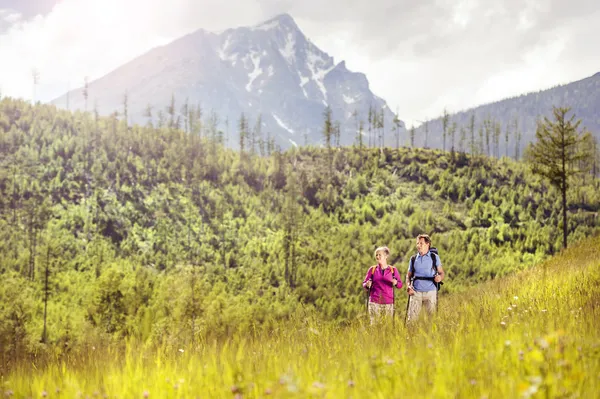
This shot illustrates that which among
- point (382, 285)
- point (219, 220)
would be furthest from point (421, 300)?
point (219, 220)

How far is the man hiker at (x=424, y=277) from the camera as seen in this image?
7.46 metres

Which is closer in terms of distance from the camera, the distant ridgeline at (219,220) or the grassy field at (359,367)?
the grassy field at (359,367)

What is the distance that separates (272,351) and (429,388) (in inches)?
60.0

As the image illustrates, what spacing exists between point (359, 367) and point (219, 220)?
343ft

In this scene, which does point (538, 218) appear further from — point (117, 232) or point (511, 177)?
point (117, 232)

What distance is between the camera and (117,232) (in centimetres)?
9700

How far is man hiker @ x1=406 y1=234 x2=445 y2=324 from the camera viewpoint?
24.5ft

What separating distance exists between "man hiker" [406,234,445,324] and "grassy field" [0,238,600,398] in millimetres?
3036

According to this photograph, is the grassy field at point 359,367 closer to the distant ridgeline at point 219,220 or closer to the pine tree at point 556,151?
the pine tree at point 556,151

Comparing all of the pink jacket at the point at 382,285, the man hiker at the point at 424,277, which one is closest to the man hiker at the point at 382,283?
the pink jacket at the point at 382,285

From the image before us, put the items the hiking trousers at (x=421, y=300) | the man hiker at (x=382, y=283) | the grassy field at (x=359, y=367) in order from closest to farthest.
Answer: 1. the grassy field at (x=359, y=367)
2. the hiking trousers at (x=421, y=300)
3. the man hiker at (x=382, y=283)

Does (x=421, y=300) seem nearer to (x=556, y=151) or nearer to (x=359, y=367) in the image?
(x=359, y=367)

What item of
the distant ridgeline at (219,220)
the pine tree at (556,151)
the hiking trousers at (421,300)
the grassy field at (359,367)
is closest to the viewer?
the grassy field at (359,367)

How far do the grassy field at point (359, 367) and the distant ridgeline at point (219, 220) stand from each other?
52.6 m
